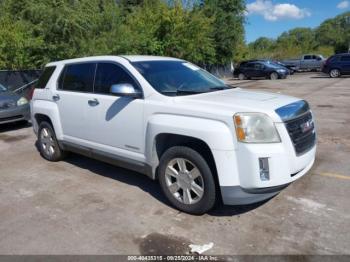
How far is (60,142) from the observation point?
20.2ft

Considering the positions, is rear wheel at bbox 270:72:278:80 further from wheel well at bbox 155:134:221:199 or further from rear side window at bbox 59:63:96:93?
wheel well at bbox 155:134:221:199

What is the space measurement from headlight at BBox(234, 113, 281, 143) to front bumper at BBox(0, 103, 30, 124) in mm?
7635

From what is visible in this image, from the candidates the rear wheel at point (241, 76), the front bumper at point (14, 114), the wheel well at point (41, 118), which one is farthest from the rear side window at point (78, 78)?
the rear wheel at point (241, 76)

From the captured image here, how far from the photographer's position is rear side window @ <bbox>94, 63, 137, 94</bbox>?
4.88 metres

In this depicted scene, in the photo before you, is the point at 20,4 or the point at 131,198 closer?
the point at 131,198

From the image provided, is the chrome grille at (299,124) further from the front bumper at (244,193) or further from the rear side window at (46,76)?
the rear side window at (46,76)

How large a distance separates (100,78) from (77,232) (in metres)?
2.30

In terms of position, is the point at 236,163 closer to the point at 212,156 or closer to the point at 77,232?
the point at 212,156

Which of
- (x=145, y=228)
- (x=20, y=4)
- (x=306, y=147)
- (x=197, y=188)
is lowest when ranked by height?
(x=145, y=228)

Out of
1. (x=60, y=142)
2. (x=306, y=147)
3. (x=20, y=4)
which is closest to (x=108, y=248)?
(x=306, y=147)

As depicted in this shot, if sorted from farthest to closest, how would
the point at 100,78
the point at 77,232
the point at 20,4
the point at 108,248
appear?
the point at 20,4 < the point at 100,78 < the point at 77,232 < the point at 108,248

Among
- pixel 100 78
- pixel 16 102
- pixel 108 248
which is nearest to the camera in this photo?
pixel 108 248

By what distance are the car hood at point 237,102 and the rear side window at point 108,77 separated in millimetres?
955

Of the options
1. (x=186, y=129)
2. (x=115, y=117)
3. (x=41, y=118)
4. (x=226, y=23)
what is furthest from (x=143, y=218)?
(x=226, y=23)
